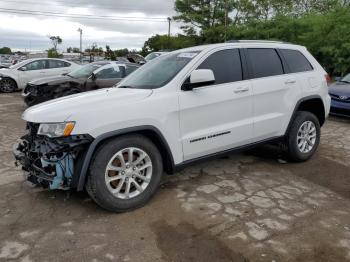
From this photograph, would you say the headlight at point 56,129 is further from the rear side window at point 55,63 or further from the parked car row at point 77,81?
the rear side window at point 55,63

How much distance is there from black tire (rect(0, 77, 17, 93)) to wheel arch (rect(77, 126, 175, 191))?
12237 mm

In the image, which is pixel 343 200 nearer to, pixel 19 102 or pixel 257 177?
pixel 257 177

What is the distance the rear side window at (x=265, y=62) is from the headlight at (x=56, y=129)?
8.33 ft

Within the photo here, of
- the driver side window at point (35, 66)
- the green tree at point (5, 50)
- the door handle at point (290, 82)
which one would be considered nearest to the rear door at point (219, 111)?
the door handle at point (290, 82)

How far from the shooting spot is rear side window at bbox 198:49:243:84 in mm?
4375

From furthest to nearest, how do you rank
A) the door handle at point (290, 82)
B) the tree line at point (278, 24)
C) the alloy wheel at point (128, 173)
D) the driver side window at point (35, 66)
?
the tree line at point (278, 24) → the driver side window at point (35, 66) → the door handle at point (290, 82) → the alloy wheel at point (128, 173)

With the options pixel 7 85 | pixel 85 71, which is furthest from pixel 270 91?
pixel 7 85

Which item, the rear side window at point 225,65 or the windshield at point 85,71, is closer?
the rear side window at point 225,65

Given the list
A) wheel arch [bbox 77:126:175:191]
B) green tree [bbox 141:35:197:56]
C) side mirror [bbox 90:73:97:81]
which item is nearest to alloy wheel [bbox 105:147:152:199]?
wheel arch [bbox 77:126:175:191]

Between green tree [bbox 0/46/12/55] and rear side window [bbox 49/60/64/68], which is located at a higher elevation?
green tree [bbox 0/46/12/55]

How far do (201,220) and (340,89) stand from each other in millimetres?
6902

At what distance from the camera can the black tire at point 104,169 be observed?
348 centimetres

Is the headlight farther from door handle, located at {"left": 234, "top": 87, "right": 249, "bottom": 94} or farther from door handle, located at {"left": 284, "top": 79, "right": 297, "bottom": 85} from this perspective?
door handle, located at {"left": 284, "top": 79, "right": 297, "bottom": 85}

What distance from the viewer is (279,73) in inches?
198
